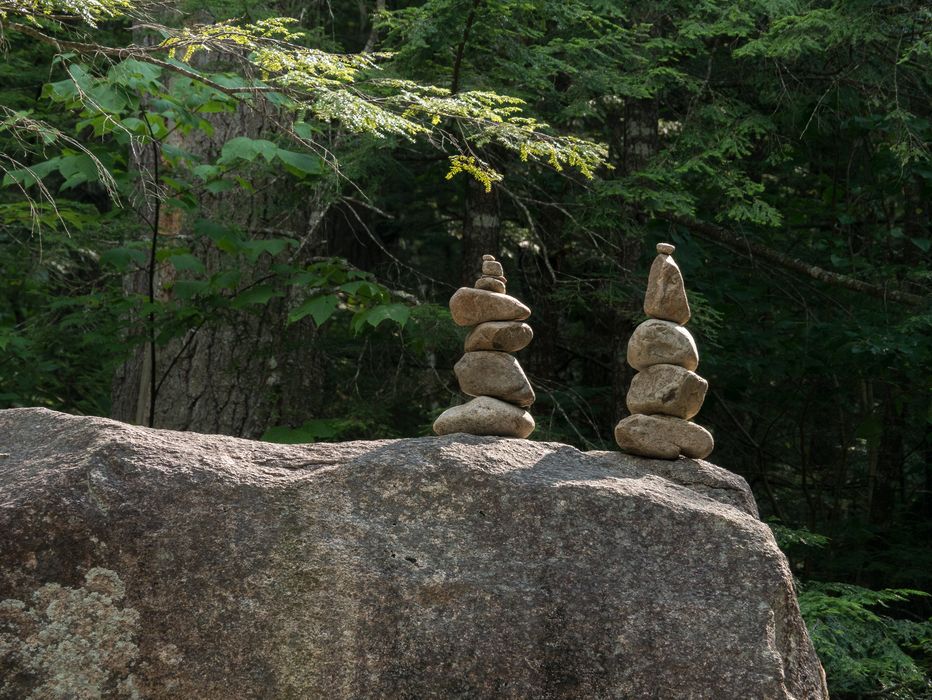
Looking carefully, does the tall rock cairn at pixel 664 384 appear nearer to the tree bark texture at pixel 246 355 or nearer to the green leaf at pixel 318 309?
the green leaf at pixel 318 309

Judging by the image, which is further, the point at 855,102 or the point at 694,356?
the point at 855,102

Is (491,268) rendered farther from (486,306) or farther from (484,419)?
(484,419)

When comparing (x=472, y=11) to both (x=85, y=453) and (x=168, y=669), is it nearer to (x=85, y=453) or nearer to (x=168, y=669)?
(x=85, y=453)

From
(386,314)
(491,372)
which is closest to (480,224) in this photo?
(386,314)

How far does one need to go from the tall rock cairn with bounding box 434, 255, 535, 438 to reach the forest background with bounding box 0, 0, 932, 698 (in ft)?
3.96

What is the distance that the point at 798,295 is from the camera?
893 cm

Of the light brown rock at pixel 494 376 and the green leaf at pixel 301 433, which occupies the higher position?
the light brown rock at pixel 494 376

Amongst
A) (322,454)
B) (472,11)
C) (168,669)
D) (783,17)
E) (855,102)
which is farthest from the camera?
(855,102)

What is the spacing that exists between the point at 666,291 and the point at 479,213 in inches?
113

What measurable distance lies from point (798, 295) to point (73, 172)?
5.64 meters

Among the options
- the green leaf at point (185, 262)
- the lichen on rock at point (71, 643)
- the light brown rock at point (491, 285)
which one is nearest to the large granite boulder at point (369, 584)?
the lichen on rock at point (71, 643)

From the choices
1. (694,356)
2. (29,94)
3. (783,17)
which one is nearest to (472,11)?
(783,17)

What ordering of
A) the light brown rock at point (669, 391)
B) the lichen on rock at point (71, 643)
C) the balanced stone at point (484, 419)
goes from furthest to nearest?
1. the balanced stone at point (484, 419)
2. the light brown rock at point (669, 391)
3. the lichen on rock at point (71, 643)

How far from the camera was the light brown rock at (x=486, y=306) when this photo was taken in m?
4.78
